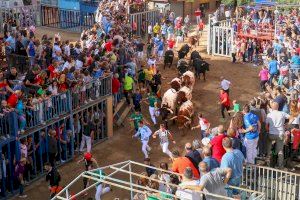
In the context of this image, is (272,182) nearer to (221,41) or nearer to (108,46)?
(108,46)

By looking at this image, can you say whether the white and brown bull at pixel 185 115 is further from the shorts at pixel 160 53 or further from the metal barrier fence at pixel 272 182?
the shorts at pixel 160 53

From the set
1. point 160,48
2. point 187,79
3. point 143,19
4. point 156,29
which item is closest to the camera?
point 187,79

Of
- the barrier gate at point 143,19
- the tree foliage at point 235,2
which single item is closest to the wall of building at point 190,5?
the tree foliage at point 235,2

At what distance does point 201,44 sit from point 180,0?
335 inches

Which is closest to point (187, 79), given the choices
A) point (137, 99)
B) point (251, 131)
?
point (137, 99)

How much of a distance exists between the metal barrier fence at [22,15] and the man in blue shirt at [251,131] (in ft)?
66.0

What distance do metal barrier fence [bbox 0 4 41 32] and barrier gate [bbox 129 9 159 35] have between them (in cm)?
648

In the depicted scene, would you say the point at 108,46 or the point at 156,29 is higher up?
the point at 156,29

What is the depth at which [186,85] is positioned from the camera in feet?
77.2

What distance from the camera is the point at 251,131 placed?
15734 millimetres

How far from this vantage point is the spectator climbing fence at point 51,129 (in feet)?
56.9

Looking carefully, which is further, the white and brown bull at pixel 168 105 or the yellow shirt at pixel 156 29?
the yellow shirt at pixel 156 29

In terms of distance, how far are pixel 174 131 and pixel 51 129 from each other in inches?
206

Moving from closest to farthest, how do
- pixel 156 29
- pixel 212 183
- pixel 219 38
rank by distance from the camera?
pixel 212 183, pixel 219 38, pixel 156 29
